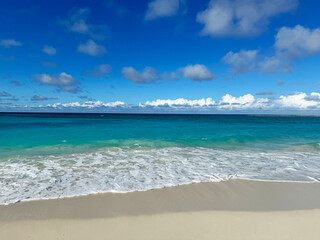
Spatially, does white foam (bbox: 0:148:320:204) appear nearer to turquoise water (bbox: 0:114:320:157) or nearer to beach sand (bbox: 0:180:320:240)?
beach sand (bbox: 0:180:320:240)

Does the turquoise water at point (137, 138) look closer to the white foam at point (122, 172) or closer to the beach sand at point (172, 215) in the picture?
the white foam at point (122, 172)

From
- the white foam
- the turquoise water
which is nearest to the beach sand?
the white foam

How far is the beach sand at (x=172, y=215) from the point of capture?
3477mm

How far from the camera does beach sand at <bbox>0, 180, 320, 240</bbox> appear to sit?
348 centimetres

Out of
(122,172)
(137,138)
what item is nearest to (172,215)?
(122,172)

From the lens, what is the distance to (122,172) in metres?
6.99

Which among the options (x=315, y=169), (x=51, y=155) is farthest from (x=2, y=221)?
(x=315, y=169)

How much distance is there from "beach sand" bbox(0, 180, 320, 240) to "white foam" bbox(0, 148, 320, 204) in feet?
2.09

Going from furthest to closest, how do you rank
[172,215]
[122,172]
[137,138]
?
[137,138]
[122,172]
[172,215]

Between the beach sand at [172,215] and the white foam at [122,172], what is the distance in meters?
0.64

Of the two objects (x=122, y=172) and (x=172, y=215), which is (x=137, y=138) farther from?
(x=172, y=215)

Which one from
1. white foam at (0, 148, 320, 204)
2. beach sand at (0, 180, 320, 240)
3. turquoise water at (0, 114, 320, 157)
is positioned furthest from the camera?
turquoise water at (0, 114, 320, 157)

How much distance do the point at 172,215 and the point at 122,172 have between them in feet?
11.1

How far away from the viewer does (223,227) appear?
3.69 meters
